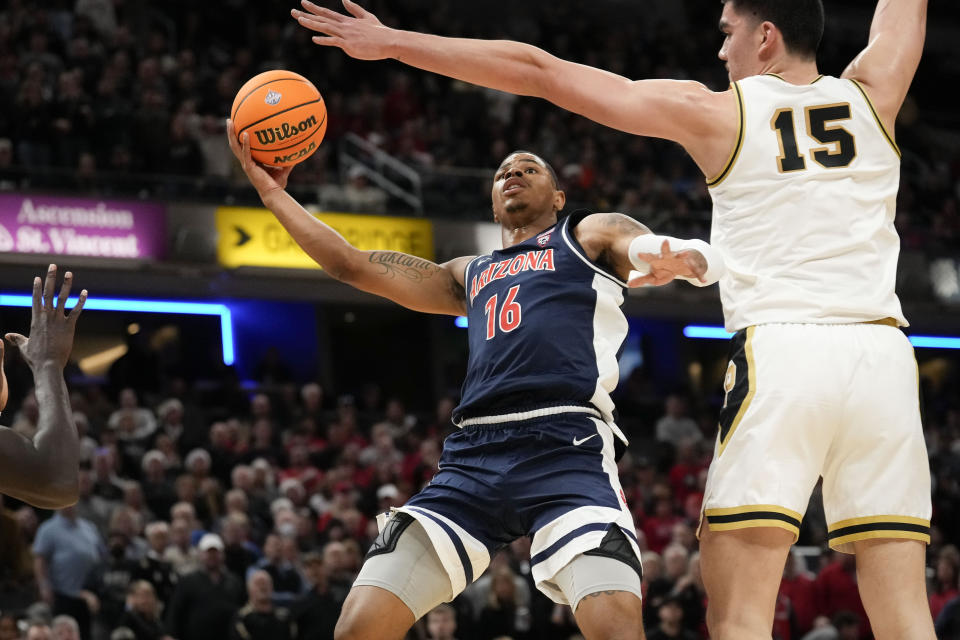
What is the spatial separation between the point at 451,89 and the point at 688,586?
1189 centimetres

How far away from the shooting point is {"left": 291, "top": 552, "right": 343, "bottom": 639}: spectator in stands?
10844mm

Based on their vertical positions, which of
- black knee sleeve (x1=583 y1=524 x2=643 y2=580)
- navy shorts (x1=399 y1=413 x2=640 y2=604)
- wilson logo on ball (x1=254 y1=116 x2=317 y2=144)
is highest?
wilson logo on ball (x1=254 y1=116 x2=317 y2=144)

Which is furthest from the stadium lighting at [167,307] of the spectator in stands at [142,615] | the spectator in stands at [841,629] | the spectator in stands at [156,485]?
the spectator in stands at [841,629]

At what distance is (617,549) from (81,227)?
45.2 ft

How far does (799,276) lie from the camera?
14.2ft

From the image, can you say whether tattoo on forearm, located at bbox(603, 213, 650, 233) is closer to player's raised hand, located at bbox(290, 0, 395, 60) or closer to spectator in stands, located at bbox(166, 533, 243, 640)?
player's raised hand, located at bbox(290, 0, 395, 60)

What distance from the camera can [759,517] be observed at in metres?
4.14

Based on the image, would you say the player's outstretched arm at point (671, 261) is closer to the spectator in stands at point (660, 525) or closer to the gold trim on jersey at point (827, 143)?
the gold trim on jersey at point (827, 143)

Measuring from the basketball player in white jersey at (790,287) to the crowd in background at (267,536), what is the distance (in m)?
6.80

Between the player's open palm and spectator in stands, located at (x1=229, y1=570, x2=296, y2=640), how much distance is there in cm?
671

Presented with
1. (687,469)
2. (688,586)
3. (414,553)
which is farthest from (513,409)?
(687,469)

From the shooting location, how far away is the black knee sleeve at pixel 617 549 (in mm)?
4918

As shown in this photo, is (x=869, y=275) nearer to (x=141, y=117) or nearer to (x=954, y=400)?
(x=141, y=117)

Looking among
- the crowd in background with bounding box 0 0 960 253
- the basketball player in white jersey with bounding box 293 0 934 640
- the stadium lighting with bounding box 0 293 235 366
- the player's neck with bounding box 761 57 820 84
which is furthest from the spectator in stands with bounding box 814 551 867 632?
the stadium lighting with bounding box 0 293 235 366
